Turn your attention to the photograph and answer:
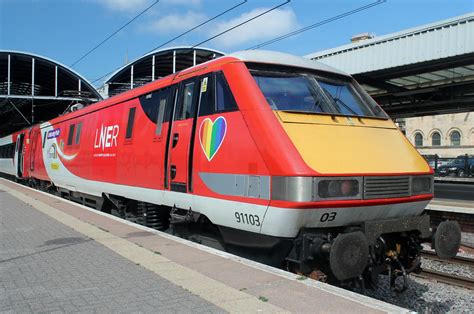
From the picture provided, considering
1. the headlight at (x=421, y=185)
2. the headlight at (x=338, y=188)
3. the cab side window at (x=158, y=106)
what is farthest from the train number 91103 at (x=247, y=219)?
the cab side window at (x=158, y=106)

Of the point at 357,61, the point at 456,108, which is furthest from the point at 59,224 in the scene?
the point at 456,108

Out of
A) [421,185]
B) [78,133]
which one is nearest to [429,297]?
[421,185]

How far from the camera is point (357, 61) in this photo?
54.3ft

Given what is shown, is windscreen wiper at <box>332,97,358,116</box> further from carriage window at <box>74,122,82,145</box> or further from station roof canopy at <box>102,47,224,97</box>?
station roof canopy at <box>102,47,224,97</box>

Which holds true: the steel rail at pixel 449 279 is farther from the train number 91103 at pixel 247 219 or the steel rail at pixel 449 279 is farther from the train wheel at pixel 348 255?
the train number 91103 at pixel 247 219

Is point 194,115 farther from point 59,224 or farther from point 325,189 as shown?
point 59,224

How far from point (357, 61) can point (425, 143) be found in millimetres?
59695

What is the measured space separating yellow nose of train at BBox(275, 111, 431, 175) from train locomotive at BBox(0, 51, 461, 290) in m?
0.02

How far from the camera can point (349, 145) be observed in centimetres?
529

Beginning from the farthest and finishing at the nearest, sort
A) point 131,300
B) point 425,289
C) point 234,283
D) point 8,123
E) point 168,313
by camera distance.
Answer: point 8,123, point 425,289, point 234,283, point 131,300, point 168,313

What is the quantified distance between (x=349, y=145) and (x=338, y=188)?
0.70 metres

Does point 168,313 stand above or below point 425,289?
above

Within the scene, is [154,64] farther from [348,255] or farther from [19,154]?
[348,255]

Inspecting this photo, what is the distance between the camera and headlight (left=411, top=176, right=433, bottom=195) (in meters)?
5.62
